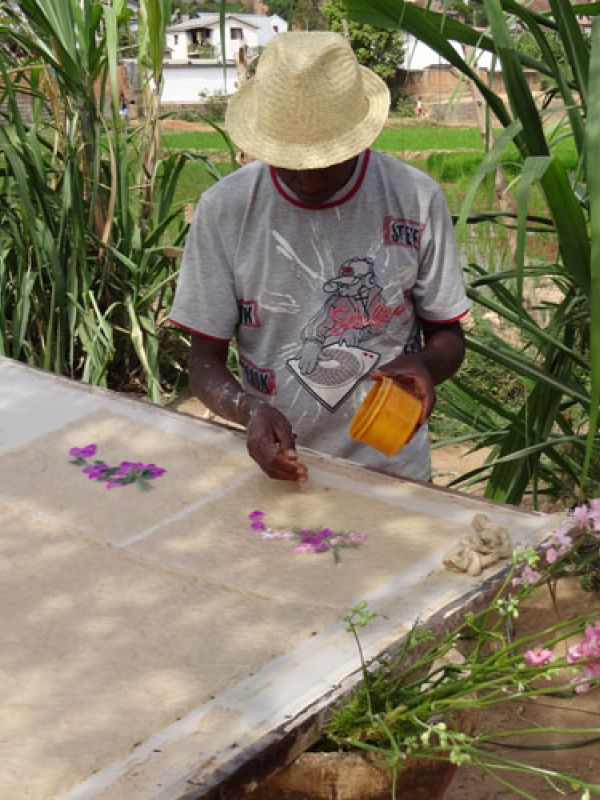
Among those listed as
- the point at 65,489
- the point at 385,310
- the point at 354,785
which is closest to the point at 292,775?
the point at 354,785

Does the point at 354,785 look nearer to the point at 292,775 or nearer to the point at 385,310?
the point at 292,775

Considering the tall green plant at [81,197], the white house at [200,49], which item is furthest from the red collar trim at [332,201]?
the white house at [200,49]

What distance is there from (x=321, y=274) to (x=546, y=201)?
418 millimetres

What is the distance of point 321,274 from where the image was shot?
5.50 feet

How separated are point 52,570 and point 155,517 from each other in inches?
7.0

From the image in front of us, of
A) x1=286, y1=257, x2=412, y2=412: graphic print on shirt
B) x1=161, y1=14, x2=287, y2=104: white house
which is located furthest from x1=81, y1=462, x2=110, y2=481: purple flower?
x1=161, y1=14, x2=287, y2=104: white house

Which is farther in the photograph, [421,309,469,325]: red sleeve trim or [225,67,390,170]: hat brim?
[421,309,469,325]: red sleeve trim

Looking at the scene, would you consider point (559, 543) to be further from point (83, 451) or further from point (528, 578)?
point (83, 451)

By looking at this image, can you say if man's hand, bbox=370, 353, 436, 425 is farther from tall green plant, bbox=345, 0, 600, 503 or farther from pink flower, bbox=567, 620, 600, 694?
pink flower, bbox=567, 620, 600, 694

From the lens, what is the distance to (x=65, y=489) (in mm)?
1518

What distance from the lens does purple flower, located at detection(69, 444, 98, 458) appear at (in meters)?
1.62

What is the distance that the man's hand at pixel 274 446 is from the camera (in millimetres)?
1475

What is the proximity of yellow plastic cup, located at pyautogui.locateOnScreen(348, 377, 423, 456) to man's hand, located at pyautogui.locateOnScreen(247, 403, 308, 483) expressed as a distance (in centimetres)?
10

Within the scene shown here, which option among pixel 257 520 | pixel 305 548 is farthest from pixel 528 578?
pixel 257 520
